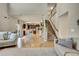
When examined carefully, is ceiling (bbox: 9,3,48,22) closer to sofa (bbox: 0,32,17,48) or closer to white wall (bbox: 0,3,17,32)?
white wall (bbox: 0,3,17,32)

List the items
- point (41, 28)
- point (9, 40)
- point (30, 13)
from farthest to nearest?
point (9, 40) → point (41, 28) → point (30, 13)

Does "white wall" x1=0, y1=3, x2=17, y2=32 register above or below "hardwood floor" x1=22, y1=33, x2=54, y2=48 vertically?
above

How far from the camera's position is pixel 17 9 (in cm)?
238

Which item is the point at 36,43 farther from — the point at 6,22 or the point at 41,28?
the point at 6,22

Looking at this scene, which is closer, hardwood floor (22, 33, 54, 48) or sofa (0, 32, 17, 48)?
sofa (0, 32, 17, 48)

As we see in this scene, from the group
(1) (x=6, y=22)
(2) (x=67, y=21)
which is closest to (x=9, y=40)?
(1) (x=6, y=22)

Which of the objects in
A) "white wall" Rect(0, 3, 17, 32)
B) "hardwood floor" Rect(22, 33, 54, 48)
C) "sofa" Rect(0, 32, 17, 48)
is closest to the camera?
"white wall" Rect(0, 3, 17, 32)

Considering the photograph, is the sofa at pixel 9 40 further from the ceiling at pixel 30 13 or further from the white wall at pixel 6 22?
the ceiling at pixel 30 13

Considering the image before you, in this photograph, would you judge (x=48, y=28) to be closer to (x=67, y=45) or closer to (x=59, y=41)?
(x=59, y=41)

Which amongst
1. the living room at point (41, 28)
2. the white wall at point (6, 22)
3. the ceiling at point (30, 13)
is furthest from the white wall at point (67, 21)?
the white wall at point (6, 22)

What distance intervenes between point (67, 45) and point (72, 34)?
275 mm

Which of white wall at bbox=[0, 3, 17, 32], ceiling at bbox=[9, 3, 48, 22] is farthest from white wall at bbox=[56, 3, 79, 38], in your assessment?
white wall at bbox=[0, 3, 17, 32]

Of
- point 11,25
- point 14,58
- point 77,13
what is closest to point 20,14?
point 11,25

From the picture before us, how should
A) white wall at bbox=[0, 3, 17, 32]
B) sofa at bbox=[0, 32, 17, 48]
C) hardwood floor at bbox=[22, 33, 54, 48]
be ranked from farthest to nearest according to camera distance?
hardwood floor at bbox=[22, 33, 54, 48] → sofa at bbox=[0, 32, 17, 48] → white wall at bbox=[0, 3, 17, 32]
